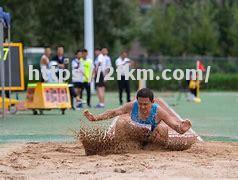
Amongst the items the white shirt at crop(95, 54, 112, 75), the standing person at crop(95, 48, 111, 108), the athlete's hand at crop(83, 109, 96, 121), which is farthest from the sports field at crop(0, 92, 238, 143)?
the white shirt at crop(95, 54, 112, 75)

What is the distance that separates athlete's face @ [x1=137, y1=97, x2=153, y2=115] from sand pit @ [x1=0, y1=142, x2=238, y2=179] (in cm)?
60

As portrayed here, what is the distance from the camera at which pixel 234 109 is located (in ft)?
80.4

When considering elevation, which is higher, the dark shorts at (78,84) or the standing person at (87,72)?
the standing person at (87,72)

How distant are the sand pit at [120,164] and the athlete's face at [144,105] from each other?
0.60m

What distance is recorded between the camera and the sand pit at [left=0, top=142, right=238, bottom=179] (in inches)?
369

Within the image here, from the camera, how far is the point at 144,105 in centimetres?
1170

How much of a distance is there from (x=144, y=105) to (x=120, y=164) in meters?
1.69

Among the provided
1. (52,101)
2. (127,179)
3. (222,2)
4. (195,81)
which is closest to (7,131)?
(52,101)

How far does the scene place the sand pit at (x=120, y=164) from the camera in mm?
9375

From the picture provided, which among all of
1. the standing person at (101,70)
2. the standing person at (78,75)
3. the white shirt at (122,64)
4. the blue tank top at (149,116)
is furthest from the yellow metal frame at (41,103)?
the blue tank top at (149,116)

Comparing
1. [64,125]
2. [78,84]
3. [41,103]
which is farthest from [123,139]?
[78,84]

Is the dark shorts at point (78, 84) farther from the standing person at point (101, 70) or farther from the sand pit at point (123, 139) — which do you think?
the sand pit at point (123, 139)

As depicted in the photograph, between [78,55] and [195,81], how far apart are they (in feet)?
23.5

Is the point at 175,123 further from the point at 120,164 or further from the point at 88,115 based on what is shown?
the point at 120,164
